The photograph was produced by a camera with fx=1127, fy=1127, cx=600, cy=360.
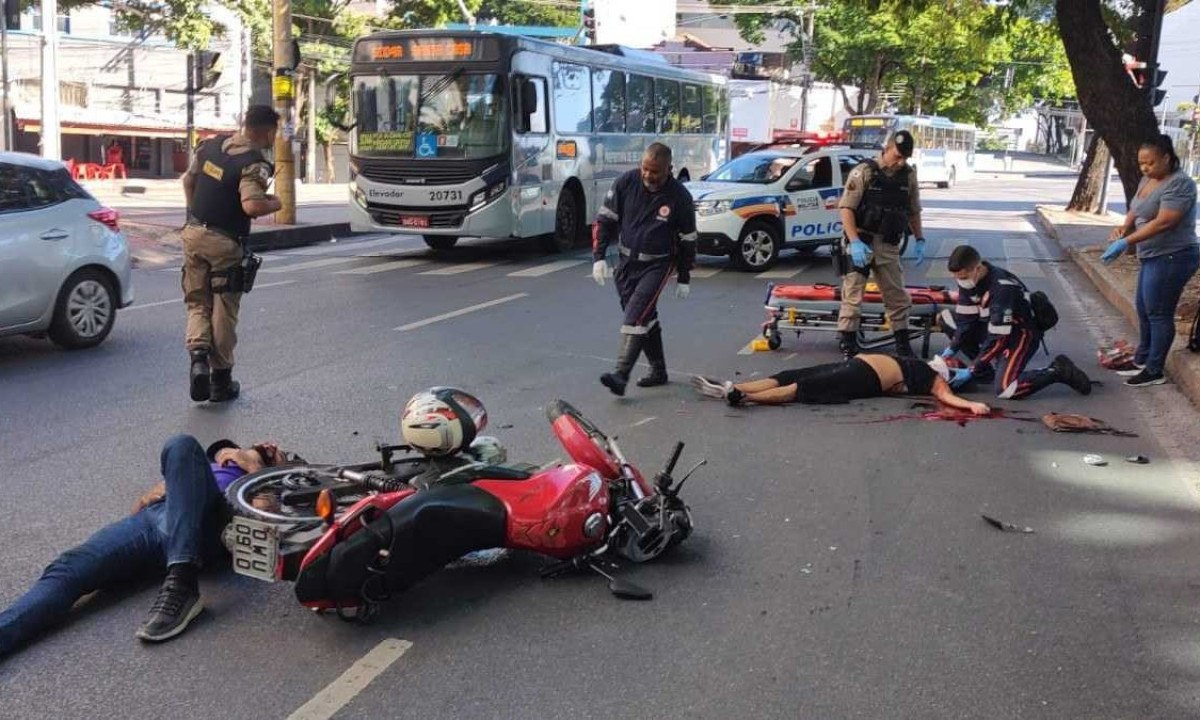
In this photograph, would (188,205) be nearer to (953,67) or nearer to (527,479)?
(527,479)

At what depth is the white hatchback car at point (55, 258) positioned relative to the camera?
862 centimetres

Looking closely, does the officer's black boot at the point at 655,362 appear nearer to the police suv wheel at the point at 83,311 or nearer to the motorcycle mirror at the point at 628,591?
the motorcycle mirror at the point at 628,591

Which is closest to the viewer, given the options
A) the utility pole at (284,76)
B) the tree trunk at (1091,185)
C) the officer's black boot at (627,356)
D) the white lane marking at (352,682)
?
the white lane marking at (352,682)

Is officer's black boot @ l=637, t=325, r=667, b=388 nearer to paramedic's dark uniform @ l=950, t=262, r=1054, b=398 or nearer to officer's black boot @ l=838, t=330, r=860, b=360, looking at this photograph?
officer's black boot @ l=838, t=330, r=860, b=360

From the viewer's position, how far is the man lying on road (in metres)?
3.90

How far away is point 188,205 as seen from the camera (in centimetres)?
758

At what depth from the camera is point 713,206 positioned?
15.8 m

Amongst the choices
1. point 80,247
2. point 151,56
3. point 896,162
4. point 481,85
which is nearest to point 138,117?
point 151,56

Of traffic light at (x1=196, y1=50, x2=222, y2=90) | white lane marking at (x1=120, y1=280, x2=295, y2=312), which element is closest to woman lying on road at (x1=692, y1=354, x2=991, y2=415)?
white lane marking at (x1=120, y1=280, x2=295, y2=312)

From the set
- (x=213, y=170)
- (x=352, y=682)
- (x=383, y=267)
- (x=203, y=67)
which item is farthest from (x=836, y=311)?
(x=203, y=67)

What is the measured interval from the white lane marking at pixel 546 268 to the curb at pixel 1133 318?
7186mm

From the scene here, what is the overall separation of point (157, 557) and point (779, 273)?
12544 millimetres

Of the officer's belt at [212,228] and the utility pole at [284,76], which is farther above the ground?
the utility pole at [284,76]

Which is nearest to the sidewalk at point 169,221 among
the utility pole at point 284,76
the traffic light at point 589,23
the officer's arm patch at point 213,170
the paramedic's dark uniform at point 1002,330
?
the utility pole at point 284,76
